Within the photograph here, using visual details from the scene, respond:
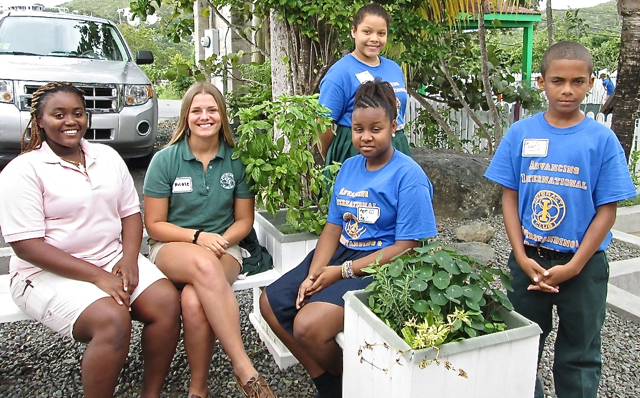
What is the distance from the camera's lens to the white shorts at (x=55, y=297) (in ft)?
8.43

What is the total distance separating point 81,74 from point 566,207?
600cm

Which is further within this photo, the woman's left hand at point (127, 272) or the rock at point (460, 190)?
the rock at point (460, 190)

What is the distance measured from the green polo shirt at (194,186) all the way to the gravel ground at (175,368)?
2.58 ft

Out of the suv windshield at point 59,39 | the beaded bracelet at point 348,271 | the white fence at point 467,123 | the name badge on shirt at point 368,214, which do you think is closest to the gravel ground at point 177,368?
the beaded bracelet at point 348,271

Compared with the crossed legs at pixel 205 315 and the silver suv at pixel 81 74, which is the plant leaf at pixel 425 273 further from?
the silver suv at pixel 81 74

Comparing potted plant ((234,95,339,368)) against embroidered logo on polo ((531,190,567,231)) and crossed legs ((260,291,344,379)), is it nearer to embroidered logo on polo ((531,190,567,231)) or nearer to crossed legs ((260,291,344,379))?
crossed legs ((260,291,344,379))

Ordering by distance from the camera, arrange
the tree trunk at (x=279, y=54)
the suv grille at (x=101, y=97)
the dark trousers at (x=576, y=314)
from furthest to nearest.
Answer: the suv grille at (x=101, y=97)
the tree trunk at (x=279, y=54)
the dark trousers at (x=576, y=314)

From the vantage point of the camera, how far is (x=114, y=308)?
2.57m

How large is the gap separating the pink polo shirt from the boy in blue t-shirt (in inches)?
70.7

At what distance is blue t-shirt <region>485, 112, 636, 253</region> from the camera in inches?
91.3

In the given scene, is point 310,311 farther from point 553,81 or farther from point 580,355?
point 553,81

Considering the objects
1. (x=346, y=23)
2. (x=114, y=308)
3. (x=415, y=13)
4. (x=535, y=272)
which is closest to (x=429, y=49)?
(x=415, y=13)

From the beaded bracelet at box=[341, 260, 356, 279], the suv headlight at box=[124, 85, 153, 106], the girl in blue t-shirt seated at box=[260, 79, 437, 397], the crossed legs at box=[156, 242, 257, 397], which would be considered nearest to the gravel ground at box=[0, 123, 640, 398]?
the crossed legs at box=[156, 242, 257, 397]

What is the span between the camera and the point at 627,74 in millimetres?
5734
